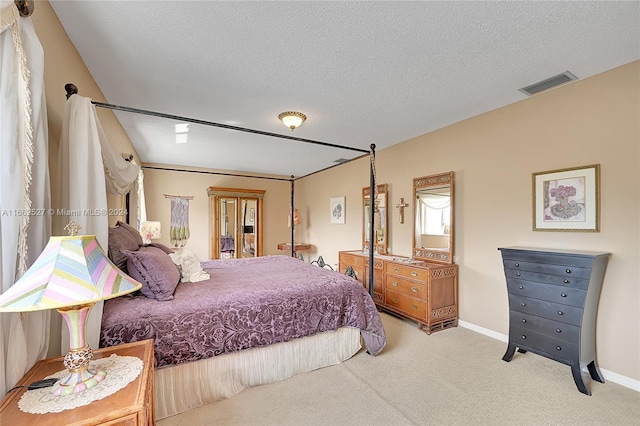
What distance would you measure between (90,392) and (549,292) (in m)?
3.09

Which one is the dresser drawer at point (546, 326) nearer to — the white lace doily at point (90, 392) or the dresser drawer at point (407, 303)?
the dresser drawer at point (407, 303)

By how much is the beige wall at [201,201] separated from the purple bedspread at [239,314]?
11.7 ft

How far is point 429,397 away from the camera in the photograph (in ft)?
6.63

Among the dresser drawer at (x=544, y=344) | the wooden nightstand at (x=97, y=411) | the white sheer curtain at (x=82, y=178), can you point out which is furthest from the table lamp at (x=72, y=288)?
the dresser drawer at (x=544, y=344)

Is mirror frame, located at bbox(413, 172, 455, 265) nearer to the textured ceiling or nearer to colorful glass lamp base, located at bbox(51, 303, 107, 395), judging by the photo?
the textured ceiling

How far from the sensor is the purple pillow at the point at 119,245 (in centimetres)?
196

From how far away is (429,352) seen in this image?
107 inches

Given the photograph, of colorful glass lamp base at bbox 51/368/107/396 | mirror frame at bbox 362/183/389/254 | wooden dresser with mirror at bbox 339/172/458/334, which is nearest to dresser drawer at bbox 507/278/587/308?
wooden dresser with mirror at bbox 339/172/458/334

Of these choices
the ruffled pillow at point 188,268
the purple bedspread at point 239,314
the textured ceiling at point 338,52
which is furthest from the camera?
the ruffled pillow at point 188,268

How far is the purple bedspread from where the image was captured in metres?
1.76

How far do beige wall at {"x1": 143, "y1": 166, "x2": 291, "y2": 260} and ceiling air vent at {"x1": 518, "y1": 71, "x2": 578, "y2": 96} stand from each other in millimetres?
5437

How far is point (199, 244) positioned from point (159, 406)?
4.56 metres

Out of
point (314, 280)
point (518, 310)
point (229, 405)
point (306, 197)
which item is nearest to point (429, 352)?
point (518, 310)

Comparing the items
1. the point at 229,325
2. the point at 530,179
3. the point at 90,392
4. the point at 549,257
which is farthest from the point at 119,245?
the point at 530,179
